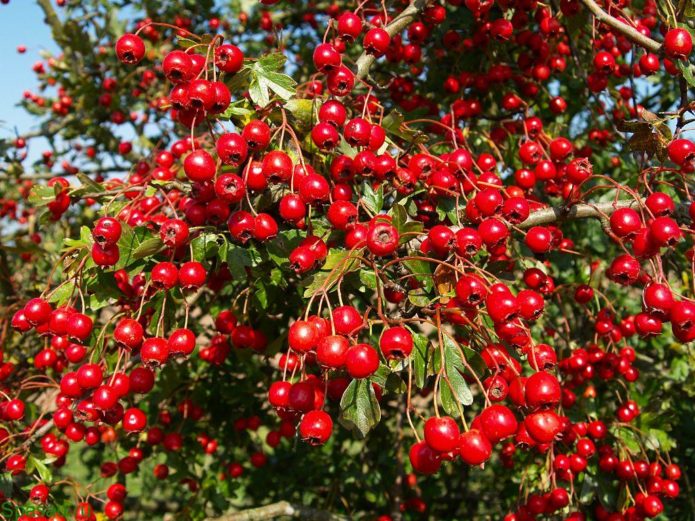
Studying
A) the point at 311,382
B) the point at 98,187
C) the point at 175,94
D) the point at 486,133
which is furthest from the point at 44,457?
the point at 486,133

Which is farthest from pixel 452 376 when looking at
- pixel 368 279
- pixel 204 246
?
pixel 204 246

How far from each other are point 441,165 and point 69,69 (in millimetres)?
3888

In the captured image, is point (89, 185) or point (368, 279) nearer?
point (368, 279)

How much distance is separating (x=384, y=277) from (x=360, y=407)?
1.37 feet


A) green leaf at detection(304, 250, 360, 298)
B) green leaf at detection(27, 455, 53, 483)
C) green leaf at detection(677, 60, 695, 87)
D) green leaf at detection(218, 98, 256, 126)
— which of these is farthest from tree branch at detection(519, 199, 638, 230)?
green leaf at detection(27, 455, 53, 483)

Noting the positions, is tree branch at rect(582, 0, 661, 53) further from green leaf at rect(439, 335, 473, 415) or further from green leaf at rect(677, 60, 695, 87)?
green leaf at rect(439, 335, 473, 415)

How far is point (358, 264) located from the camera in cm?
160

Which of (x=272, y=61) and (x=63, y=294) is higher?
(x=272, y=61)

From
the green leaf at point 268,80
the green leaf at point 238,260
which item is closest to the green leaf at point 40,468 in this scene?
the green leaf at point 238,260

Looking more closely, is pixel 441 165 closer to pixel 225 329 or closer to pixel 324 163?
pixel 324 163

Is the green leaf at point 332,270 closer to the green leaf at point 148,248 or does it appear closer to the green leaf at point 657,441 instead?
the green leaf at point 148,248

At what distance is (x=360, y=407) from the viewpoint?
153 cm

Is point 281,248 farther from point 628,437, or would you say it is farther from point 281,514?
point 628,437

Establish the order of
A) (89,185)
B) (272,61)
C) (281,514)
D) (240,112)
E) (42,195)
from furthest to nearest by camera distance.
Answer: (281,514) → (42,195) → (89,185) → (240,112) → (272,61)
